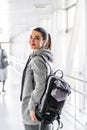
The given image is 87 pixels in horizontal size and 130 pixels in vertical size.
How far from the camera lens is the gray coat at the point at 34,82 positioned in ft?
11.2

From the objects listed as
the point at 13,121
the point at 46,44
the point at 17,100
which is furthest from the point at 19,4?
the point at 46,44

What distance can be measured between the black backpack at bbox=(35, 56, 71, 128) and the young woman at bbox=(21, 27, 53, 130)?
49 millimetres

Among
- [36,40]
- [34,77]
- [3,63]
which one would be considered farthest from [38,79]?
[3,63]

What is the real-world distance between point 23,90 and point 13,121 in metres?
4.16

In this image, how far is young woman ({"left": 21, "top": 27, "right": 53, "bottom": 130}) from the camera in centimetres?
341

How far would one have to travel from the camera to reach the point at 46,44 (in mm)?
3686

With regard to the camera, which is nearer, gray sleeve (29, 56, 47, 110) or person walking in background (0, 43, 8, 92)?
gray sleeve (29, 56, 47, 110)

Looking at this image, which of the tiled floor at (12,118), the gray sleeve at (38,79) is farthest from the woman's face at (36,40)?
the tiled floor at (12,118)

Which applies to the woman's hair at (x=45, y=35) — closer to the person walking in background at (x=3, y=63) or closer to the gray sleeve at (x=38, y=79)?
the gray sleeve at (x=38, y=79)

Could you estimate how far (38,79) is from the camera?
3.39m

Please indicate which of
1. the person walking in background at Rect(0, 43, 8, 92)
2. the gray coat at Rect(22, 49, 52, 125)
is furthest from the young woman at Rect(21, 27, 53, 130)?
the person walking in background at Rect(0, 43, 8, 92)

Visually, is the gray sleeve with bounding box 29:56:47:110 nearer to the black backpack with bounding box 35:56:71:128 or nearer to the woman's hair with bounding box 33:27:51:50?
the black backpack with bounding box 35:56:71:128

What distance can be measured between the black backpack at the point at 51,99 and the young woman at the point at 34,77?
0.05 m

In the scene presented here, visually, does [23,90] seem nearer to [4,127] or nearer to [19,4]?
[4,127]
